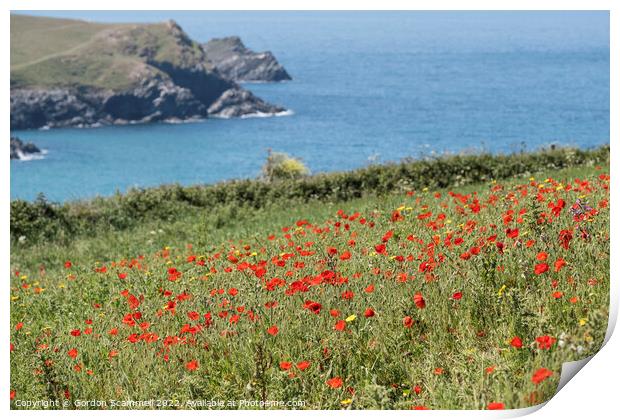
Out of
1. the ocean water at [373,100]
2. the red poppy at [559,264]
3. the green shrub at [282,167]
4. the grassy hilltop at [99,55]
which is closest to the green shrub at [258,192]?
the ocean water at [373,100]

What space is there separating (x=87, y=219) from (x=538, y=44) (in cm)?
686

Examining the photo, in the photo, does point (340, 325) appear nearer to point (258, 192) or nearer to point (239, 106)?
point (258, 192)

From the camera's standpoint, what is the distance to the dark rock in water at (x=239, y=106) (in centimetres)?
1488

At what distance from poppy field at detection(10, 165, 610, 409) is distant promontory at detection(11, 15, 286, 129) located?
24.9 ft

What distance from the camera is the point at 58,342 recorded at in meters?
4.99

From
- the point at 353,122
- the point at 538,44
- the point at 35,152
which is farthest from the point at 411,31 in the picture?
the point at 35,152

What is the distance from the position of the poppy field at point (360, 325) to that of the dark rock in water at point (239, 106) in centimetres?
792

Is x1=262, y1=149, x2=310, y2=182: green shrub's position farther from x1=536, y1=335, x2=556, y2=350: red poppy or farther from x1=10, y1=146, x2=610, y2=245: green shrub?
x1=536, y1=335, x2=556, y2=350: red poppy

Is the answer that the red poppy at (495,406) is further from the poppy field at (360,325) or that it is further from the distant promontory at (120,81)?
the distant promontory at (120,81)

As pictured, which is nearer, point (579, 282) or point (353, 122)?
point (579, 282)

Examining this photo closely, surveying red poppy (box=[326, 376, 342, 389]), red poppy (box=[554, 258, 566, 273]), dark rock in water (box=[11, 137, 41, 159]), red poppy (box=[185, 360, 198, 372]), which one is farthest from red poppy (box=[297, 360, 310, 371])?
dark rock in water (box=[11, 137, 41, 159])

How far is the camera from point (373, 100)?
459 inches
